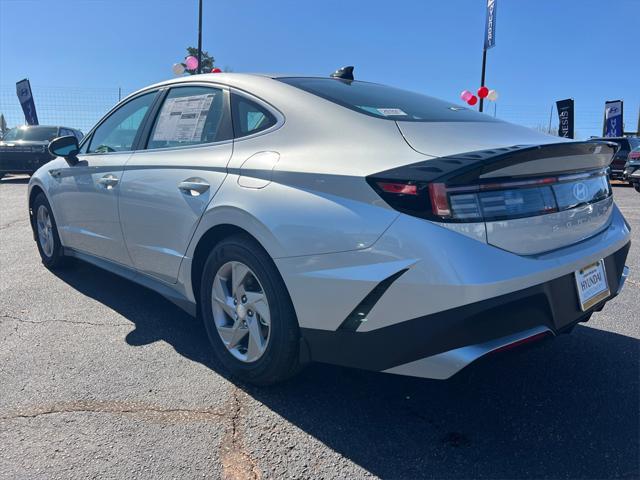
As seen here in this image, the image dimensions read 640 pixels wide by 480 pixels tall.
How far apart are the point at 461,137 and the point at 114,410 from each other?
2009mm

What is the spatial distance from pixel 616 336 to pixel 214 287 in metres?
2.47

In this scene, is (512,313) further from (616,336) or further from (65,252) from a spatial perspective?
(65,252)

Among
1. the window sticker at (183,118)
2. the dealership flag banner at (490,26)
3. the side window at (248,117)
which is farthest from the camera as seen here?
the dealership flag banner at (490,26)

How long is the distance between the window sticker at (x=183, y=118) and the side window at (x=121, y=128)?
0.28 metres

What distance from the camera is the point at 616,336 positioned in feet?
10.7

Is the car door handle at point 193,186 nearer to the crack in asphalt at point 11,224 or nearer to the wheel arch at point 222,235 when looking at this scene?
the wheel arch at point 222,235

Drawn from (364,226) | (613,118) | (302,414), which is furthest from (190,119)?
(613,118)

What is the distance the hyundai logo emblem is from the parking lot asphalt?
759 millimetres

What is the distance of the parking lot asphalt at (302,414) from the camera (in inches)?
80.3

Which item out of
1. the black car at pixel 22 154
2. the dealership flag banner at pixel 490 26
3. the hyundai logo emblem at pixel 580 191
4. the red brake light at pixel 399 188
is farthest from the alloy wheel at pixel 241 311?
the dealership flag banner at pixel 490 26

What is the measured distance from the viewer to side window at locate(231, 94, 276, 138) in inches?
103

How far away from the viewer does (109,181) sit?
354 cm

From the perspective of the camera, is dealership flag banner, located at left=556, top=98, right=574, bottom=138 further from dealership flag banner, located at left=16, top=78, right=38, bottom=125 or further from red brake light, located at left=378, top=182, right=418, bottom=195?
red brake light, located at left=378, top=182, right=418, bottom=195

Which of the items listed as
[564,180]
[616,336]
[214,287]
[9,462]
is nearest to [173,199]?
[214,287]
